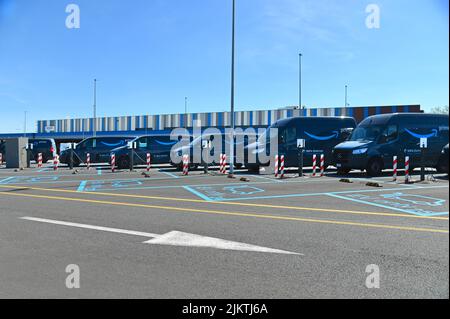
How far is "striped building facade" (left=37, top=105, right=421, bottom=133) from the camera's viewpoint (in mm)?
42750

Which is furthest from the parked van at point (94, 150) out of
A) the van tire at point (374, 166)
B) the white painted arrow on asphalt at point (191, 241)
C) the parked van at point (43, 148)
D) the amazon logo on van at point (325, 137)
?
the white painted arrow on asphalt at point (191, 241)

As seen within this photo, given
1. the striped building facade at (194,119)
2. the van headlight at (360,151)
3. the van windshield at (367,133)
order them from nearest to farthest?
the van headlight at (360,151), the van windshield at (367,133), the striped building facade at (194,119)

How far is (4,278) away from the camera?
15.1 ft

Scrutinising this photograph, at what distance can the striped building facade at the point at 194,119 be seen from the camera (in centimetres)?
4275

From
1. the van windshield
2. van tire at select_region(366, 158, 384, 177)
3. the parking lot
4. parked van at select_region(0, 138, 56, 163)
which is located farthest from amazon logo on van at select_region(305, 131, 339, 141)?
parked van at select_region(0, 138, 56, 163)

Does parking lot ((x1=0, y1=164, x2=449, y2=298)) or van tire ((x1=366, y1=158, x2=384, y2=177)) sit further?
van tire ((x1=366, y1=158, x2=384, y2=177))

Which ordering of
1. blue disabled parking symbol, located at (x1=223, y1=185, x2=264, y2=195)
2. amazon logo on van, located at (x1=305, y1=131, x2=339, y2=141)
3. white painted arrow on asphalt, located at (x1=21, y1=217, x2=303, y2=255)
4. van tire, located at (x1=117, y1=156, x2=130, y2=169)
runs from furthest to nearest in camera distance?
van tire, located at (x1=117, y1=156, x2=130, y2=169) → amazon logo on van, located at (x1=305, y1=131, x2=339, y2=141) → blue disabled parking symbol, located at (x1=223, y1=185, x2=264, y2=195) → white painted arrow on asphalt, located at (x1=21, y1=217, x2=303, y2=255)

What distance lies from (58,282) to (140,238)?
219 cm

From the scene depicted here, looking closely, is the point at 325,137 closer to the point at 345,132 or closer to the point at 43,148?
the point at 345,132

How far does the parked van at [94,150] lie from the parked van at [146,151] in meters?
2.37

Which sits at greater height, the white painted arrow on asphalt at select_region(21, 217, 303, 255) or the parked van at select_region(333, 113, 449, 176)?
the parked van at select_region(333, 113, 449, 176)

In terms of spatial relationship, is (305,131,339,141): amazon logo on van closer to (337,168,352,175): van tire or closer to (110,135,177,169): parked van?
(337,168,352,175): van tire

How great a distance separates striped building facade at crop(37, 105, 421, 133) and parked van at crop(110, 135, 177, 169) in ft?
51.0

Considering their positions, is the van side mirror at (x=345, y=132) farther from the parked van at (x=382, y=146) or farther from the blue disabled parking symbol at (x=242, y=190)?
the blue disabled parking symbol at (x=242, y=190)
